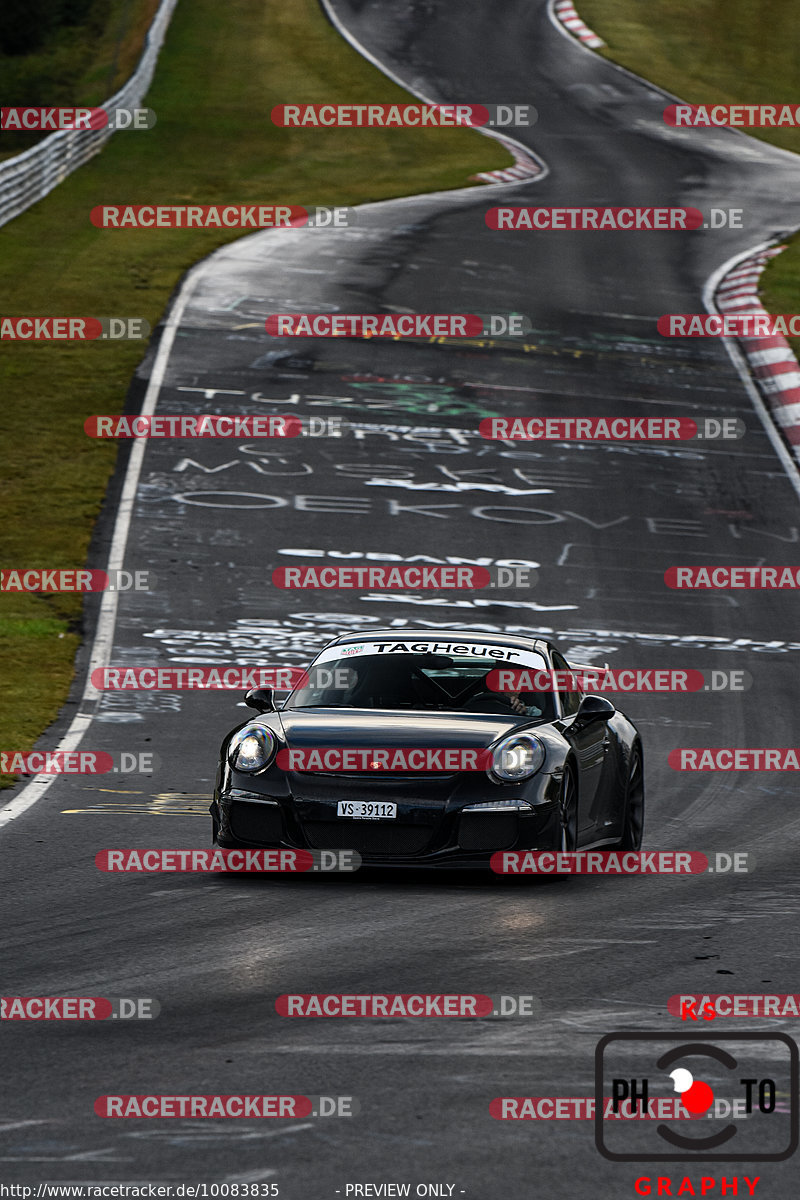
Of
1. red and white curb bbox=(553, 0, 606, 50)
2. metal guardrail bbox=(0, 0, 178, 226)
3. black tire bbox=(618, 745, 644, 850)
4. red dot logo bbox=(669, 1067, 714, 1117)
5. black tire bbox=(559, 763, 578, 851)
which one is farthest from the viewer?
red and white curb bbox=(553, 0, 606, 50)

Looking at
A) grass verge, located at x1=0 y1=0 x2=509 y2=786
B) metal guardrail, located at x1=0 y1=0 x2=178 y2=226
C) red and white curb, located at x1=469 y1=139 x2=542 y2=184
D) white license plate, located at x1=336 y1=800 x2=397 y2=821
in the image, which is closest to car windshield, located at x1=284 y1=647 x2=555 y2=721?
white license plate, located at x1=336 y1=800 x2=397 y2=821

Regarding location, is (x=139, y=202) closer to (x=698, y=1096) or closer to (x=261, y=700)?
(x=261, y=700)

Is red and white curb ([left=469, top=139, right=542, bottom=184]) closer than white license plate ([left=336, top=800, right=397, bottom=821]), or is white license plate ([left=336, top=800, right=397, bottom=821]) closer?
white license plate ([left=336, top=800, right=397, bottom=821])

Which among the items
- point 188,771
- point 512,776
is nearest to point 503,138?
point 188,771

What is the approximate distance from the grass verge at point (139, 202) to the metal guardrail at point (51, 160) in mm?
325

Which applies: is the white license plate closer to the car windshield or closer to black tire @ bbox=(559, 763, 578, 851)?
black tire @ bbox=(559, 763, 578, 851)

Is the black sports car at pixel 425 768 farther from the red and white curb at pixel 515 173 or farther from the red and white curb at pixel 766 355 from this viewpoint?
the red and white curb at pixel 515 173

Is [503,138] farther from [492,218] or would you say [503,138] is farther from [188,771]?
[188,771]

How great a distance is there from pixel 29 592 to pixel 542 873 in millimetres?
11952

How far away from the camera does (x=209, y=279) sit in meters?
35.5

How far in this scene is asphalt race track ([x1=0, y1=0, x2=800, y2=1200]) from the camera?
608cm

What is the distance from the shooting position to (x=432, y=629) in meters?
13.8

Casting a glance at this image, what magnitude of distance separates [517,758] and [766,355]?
22.0m

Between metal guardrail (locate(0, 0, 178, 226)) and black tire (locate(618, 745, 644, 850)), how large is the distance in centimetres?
2974
